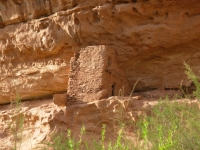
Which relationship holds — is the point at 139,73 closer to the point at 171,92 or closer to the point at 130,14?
the point at 171,92

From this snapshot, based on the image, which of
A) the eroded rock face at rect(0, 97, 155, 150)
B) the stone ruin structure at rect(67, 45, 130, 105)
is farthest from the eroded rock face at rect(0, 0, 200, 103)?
the eroded rock face at rect(0, 97, 155, 150)

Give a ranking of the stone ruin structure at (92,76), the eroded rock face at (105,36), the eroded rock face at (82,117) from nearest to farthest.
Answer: the eroded rock face at (82,117), the stone ruin structure at (92,76), the eroded rock face at (105,36)

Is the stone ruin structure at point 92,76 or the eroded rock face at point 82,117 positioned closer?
the eroded rock face at point 82,117

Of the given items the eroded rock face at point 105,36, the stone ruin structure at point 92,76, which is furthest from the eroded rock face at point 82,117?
the eroded rock face at point 105,36

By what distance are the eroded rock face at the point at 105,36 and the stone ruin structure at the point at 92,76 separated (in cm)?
54

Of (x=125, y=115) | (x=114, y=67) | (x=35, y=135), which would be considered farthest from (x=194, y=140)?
(x=114, y=67)

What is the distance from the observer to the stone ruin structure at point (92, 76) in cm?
504

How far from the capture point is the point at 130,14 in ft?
18.4

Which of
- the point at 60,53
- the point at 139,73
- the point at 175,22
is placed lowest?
the point at 139,73

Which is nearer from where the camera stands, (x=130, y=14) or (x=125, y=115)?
(x=125, y=115)

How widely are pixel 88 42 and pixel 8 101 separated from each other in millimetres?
2662

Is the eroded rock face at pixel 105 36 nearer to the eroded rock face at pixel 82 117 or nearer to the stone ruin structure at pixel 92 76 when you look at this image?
the stone ruin structure at pixel 92 76

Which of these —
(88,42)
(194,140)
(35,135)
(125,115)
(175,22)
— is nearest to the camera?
(194,140)

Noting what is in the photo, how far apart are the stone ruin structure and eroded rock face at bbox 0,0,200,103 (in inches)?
21.2
